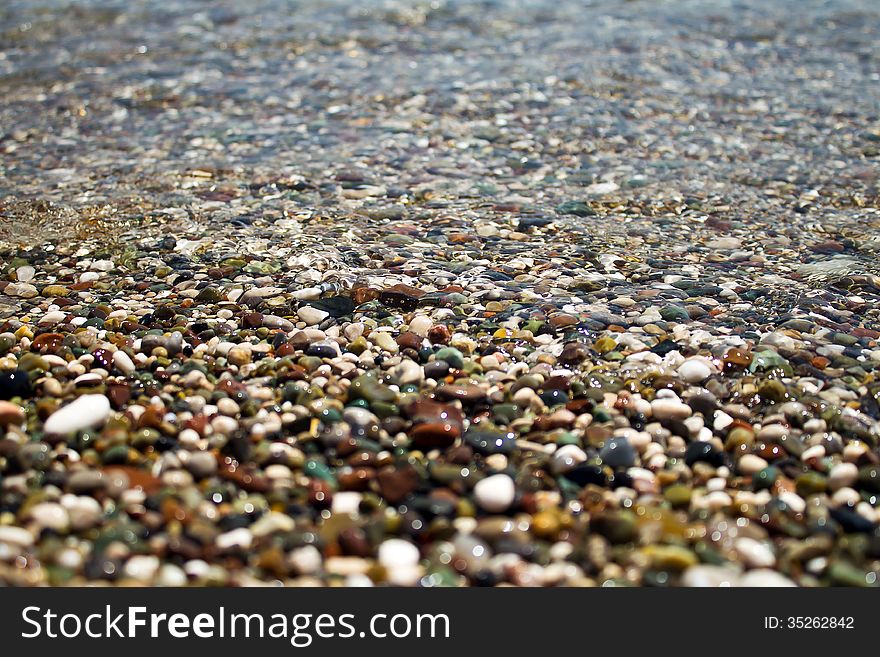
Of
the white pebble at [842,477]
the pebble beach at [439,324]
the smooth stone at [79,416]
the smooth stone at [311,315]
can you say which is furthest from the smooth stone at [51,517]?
the white pebble at [842,477]

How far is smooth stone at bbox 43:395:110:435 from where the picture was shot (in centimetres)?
351

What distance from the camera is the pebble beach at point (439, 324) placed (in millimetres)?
3070

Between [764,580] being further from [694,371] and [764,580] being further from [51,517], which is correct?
[51,517]

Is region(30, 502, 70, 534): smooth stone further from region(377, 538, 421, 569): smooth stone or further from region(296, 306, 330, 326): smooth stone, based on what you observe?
region(296, 306, 330, 326): smooth stone

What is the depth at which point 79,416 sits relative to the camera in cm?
357

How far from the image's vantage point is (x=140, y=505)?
3139mm

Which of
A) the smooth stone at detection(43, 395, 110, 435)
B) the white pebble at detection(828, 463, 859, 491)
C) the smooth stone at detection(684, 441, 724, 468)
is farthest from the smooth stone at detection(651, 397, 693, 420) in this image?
the smooth stone at detection(43, 395, 110, 435)

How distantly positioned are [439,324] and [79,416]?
177 centimetres

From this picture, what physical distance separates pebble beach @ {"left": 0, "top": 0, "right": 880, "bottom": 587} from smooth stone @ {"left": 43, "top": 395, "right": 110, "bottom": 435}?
1cm

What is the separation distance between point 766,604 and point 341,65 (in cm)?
807

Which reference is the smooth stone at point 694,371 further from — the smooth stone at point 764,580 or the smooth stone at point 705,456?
the smooth stone at point 764,580

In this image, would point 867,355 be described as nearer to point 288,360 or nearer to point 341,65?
point 288,360

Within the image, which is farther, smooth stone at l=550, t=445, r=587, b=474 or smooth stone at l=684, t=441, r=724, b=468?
smooth stone at l=684, t=441, r=724, b=468

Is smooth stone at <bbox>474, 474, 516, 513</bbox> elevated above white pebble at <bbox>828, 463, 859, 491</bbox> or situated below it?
above
